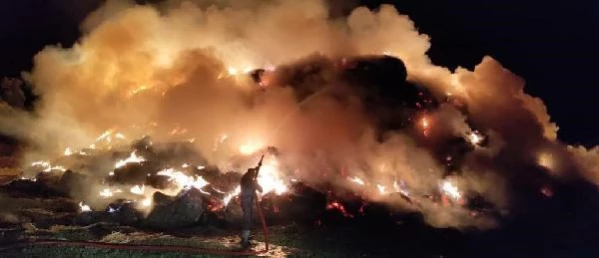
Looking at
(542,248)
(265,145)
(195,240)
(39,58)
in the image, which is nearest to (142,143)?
(265,145)

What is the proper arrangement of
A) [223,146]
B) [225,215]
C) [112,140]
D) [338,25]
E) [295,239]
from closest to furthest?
[295,239] < [225,215] < [223,146] < [112,140] < [338,25]

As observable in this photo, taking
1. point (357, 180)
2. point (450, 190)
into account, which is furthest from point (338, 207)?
point (450, 190)

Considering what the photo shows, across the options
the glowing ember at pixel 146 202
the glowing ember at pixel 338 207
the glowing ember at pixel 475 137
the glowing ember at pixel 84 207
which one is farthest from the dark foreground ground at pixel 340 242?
the glowing ember at pixel 475 137

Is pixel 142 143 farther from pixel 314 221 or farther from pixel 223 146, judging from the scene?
pixel 314 221

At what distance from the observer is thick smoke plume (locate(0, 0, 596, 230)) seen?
2539 centimetres

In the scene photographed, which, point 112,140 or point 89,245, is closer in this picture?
point 89,245

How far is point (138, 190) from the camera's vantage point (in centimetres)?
2248

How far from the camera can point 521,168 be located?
28.9 m

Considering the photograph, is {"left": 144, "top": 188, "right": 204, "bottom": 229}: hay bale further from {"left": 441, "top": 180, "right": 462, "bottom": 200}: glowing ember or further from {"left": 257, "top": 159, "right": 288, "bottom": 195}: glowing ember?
{"left": 441, "top": 180, "right": 462, "bottom": 200}: glowing ember

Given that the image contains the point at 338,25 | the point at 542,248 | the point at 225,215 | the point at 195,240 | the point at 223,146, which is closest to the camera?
the point at 195,240

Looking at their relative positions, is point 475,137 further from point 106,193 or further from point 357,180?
point 106,193

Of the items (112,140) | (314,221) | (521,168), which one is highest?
(112,140)

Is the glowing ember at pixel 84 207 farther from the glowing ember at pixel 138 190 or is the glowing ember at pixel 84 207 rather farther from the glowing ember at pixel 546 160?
the glowing ember at pixel 546 160

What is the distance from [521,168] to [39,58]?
95.5 feet
